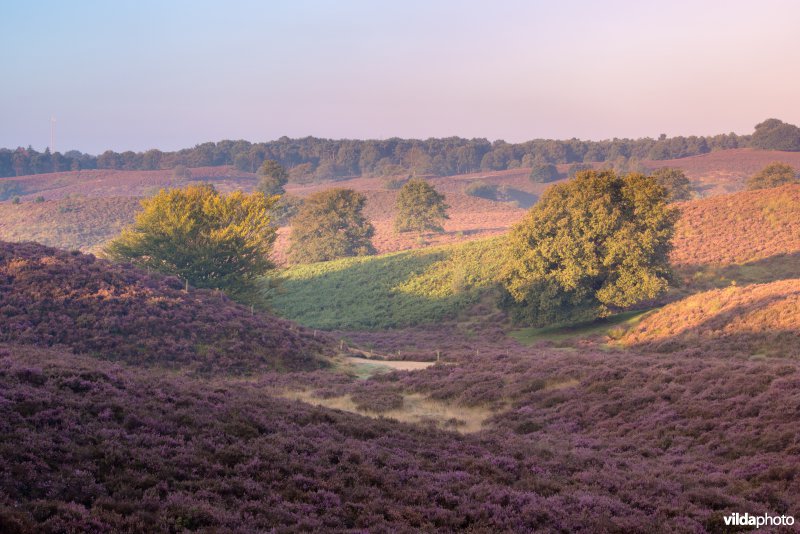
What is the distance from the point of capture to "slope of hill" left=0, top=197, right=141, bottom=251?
11053cm

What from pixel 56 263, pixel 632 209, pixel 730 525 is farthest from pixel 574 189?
pixel 730 525

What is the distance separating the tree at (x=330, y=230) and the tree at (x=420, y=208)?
42.3 feet

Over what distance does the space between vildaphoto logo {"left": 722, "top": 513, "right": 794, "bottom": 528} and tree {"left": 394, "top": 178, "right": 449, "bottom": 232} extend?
299ft

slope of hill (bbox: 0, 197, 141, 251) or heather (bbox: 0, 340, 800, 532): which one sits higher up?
slope of hill (bbox: 0, 197, 141, 251)

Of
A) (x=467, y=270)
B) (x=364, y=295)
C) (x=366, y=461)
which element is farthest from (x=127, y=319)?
(x=467, y=270)

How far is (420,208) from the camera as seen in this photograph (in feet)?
336

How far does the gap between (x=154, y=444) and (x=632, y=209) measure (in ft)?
141

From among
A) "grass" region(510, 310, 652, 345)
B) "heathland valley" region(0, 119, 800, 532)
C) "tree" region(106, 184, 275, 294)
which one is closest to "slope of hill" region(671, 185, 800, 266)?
"heathland valley" region(0, 119, 800, 532)

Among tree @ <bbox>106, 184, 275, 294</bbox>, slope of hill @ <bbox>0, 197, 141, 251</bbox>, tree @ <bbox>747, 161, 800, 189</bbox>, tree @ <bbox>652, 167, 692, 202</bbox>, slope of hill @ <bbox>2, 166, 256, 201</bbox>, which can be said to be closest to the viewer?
tree @ <bbox>106, 184, 275, 294</bbox>

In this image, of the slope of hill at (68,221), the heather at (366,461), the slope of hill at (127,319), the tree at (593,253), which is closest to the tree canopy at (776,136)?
the tree at (593,253)

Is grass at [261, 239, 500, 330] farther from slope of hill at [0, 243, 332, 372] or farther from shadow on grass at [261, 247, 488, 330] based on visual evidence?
slope of hill at [0, 243, 332, 372]

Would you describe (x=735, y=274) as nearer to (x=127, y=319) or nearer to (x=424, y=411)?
(x=424, y=411)

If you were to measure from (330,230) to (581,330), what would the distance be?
51292 millimetres

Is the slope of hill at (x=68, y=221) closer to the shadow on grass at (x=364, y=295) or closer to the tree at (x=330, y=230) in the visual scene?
the tree at (x=330, y=230)
